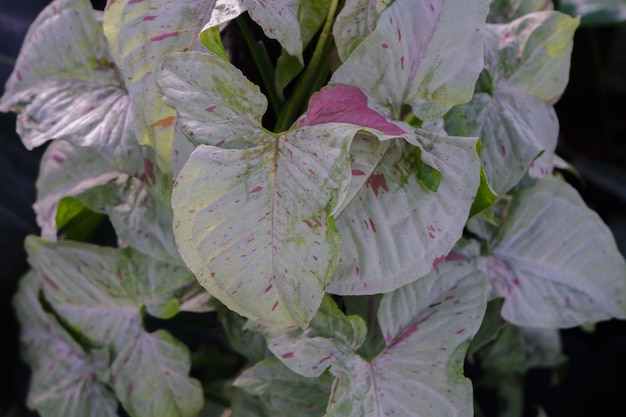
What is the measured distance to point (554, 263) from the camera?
0.67 m

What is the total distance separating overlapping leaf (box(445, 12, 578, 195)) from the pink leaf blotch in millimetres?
Answer: 142

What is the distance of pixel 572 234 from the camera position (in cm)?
68

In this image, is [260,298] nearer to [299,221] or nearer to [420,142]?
[299,221]

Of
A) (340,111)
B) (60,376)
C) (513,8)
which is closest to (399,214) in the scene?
(340,111)

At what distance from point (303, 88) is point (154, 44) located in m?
0.13

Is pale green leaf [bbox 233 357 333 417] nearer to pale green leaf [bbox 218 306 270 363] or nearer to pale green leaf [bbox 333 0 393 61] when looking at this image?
pale green leaf [bbox 218 306 270 363]

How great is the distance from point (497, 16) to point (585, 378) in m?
0.81

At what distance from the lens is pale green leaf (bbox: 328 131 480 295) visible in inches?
19.8

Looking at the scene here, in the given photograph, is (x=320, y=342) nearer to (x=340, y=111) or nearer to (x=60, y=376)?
(x=340, y=111)

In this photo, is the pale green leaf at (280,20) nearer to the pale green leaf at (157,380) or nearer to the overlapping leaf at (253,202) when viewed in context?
the overlapping leaf at (253,202)

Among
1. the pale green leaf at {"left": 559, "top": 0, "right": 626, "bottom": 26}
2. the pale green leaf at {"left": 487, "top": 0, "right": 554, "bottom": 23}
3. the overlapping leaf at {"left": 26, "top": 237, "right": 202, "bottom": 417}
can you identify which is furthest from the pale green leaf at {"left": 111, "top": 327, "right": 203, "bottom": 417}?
the pale green leaf at {"left": 559, "top": 0, "right": 626, "bottom": 26}

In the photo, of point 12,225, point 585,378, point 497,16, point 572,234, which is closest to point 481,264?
point 572,234

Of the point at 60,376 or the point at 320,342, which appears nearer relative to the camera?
the point at 320,342

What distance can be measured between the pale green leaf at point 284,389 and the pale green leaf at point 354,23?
279mm
